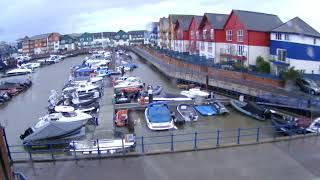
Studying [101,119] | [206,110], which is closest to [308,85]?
[206,110]

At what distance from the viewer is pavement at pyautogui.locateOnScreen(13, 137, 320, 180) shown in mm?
10062

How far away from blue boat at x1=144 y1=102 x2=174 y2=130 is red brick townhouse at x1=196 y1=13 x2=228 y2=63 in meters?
22.9

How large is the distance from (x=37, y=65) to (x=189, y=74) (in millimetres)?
43277

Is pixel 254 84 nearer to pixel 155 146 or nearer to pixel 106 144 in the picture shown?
pixel 155 146

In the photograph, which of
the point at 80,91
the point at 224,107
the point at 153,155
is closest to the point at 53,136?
the point at 153,155

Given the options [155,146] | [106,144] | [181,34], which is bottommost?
[155,146]

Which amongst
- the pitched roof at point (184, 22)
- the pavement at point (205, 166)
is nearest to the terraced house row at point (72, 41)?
the pitched roof at point (184, 22)

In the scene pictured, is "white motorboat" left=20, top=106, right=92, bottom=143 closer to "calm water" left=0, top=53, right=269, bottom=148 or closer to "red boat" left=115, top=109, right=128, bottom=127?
"calm water" left=0, top=53, right=269, bottom=148

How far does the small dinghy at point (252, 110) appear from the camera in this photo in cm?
2256

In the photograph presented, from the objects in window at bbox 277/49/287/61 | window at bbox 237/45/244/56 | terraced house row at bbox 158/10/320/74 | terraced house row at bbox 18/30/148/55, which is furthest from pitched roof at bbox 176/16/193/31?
terraced house row at bbox 18/30/148/55

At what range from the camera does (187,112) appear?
2328 centimetres

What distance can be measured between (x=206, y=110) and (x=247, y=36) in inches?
615

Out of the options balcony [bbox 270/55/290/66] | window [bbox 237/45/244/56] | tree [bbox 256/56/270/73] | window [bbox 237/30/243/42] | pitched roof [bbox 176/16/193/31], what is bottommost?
tree [bbox 256/56/270/73]

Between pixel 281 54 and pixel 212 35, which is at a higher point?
pixel 212 35
